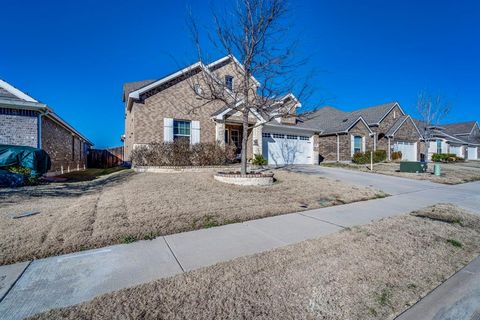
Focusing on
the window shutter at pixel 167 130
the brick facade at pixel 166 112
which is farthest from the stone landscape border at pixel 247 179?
the window shutter at pixel 167 130

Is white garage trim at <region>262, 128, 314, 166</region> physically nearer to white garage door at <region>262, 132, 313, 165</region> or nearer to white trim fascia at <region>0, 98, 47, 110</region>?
white garage door at <region>262, 132, 313, 165</region>

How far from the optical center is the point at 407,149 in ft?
86.7

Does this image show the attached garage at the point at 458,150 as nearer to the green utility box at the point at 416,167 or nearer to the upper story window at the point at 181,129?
the green utility box at the point at 416,167

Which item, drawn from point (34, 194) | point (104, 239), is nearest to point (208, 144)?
point (34, 194)

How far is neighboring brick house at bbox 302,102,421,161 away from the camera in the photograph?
21.8 m

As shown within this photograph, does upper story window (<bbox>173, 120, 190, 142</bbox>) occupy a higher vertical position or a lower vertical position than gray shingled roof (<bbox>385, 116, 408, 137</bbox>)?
lower

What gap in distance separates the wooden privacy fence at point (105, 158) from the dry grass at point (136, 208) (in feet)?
50.8

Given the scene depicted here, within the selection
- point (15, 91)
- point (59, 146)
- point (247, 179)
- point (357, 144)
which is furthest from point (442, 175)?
point (59, 146)

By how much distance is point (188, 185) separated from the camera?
26.6ft

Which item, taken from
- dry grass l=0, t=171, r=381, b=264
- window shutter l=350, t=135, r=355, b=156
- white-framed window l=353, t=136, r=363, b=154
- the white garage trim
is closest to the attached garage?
white-framed window l=353, t=136, r=363, b=154

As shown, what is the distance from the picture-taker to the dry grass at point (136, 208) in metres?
3.83

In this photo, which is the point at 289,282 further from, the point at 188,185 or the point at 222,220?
the point at 188,185

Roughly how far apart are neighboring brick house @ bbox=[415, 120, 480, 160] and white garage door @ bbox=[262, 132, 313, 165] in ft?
58.7

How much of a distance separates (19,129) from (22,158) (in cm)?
279
